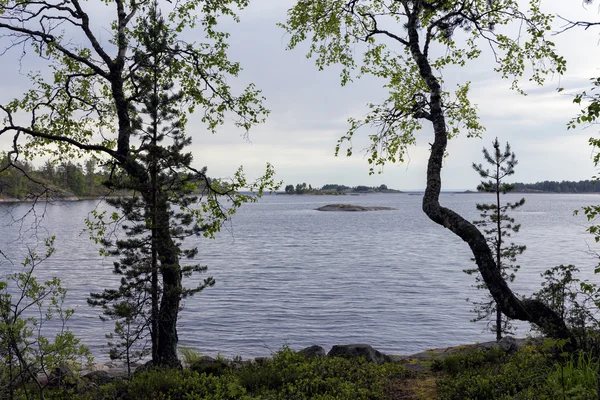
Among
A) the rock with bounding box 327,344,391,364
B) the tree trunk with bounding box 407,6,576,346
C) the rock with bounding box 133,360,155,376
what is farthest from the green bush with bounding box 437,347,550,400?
the rock with bounding box 133,360,155,376

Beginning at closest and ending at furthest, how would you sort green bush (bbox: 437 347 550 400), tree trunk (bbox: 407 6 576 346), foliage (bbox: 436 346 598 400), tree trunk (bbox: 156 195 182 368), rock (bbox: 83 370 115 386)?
foliage (bbox: 436 346 598 400) → green bush (bbox: 437 347 550 400) → tree trunk (bbox: 407 6 576 346) → rock (bbox: 83 370 115 386) → tree trunk (bbox: 156 195 182 368)

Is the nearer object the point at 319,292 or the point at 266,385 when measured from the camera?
the point at 266,385

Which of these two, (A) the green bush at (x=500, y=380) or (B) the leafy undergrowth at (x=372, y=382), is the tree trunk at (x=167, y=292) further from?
(A) the green bush at (x=500, y=380)

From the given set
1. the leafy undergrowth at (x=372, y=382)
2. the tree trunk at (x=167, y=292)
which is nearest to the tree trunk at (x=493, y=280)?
the leafy undergrowth at (x=372, y=382)

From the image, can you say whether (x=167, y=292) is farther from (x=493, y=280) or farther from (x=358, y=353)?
(x=493, y=280)

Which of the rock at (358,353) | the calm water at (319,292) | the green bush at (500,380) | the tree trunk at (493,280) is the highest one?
the tree trunk at (493,280)

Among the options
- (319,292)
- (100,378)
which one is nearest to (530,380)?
(100,378)

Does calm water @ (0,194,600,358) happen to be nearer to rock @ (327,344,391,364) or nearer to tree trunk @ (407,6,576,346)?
rock @ (327,344,391,364)

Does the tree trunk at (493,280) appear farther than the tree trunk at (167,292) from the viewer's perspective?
No

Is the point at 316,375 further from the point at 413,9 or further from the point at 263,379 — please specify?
the point at 413,9

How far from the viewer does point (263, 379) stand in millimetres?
10148

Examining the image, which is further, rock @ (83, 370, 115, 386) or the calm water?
the calm water

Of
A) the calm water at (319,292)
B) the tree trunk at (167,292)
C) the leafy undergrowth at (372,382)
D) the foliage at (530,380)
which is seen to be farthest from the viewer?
the calm water at (319,292)


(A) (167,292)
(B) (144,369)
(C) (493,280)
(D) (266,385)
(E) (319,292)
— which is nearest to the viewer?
(C) (493,280)
